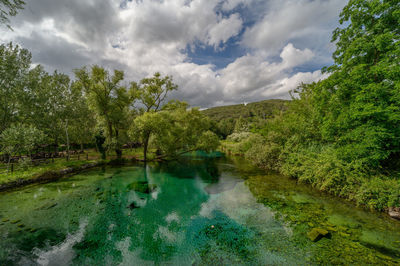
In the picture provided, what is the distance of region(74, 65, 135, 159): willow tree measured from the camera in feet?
63.1

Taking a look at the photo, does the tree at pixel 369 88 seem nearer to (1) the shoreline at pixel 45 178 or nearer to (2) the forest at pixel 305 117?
(2) the forest at pixel 305 117

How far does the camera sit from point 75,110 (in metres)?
22.6

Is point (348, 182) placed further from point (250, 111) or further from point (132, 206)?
point (250, 111)

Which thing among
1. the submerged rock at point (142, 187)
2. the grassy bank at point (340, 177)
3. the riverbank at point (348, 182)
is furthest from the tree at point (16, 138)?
the riverbank at point (348, 182)

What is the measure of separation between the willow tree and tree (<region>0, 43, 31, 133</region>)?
467 cm

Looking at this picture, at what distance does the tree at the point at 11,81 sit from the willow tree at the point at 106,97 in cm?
467

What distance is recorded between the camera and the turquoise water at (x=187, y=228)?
16.6 ft

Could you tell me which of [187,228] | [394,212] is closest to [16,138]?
[187,228]

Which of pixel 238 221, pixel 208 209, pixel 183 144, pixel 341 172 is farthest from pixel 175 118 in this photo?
pixel 341 172

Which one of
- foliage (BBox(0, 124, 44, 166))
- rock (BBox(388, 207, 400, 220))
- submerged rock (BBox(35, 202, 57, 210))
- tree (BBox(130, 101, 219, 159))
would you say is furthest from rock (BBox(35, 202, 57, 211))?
rock (BBox(388, 207, 400, 220))

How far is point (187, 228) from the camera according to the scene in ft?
22.5

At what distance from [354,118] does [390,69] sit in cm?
278

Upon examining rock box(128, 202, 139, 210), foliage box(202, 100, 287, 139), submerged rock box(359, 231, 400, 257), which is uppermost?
foliage box(202, 100, 287, 139)

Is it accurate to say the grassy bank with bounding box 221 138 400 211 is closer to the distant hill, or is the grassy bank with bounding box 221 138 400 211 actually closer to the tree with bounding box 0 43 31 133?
the tree with bounding box 0 43 31 133
